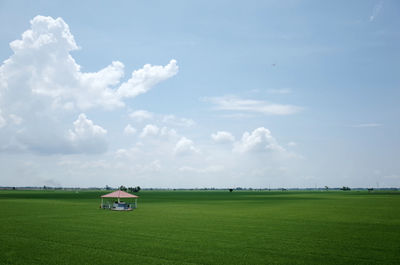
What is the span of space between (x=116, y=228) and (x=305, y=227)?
559 inches

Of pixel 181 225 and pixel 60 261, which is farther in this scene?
pixel 181 225

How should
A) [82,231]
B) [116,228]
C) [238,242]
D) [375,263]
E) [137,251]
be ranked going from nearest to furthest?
1. [375,263]
2. [137,251]
3. [238,242]
4. [82,231]
5. [116,228]

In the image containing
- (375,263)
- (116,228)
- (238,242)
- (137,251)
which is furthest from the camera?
(116,228)

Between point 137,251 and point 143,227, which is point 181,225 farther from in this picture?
point 137,251

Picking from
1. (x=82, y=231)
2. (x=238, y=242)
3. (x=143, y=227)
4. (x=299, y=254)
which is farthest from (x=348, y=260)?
(x=82, y=231)

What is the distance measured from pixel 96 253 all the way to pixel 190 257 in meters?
4.74

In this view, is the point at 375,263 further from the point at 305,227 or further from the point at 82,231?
the point at 82,231

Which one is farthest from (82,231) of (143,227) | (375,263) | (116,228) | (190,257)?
(375,263)

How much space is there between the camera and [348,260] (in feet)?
48.1

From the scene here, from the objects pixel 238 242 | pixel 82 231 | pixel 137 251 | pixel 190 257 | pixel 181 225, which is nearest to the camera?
pixel 190 257

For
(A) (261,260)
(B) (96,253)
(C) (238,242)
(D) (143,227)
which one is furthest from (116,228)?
(A) (261,260)

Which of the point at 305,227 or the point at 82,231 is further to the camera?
the point at 305,227

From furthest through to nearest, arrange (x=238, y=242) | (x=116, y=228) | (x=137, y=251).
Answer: (x=116, y=228) < (x=238, y=242) < (x=137, y=251)

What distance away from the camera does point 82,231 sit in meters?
22.4
